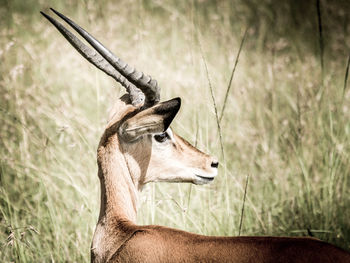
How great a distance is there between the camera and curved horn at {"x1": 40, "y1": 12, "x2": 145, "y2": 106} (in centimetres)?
263

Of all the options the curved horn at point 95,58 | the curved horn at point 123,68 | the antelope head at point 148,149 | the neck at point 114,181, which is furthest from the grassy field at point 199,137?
the curved horn at point 123,68

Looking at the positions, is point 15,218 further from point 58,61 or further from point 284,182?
point 58,61

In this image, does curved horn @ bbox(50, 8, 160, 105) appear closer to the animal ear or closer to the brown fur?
the animal ear

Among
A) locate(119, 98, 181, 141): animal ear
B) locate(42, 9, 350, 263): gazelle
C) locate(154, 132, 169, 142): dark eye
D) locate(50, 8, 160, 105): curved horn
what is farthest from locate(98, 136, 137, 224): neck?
locate(50, 8, 160, 105): curved horn

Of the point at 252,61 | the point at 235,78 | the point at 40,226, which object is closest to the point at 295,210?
the point at 40,226

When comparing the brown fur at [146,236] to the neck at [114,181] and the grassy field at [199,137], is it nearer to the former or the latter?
the neck at [114,181]

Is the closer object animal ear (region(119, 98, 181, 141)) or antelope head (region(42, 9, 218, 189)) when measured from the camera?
animal ear (region(119, 98, 181, 141))

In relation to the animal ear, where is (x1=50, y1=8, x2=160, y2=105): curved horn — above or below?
above

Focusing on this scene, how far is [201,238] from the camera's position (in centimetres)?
235

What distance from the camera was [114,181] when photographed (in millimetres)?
2832

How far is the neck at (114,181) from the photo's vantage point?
111 inches

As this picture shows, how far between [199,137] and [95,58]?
1755 millimetres

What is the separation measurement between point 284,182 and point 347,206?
56 cm

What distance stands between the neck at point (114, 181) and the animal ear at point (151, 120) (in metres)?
0.14
